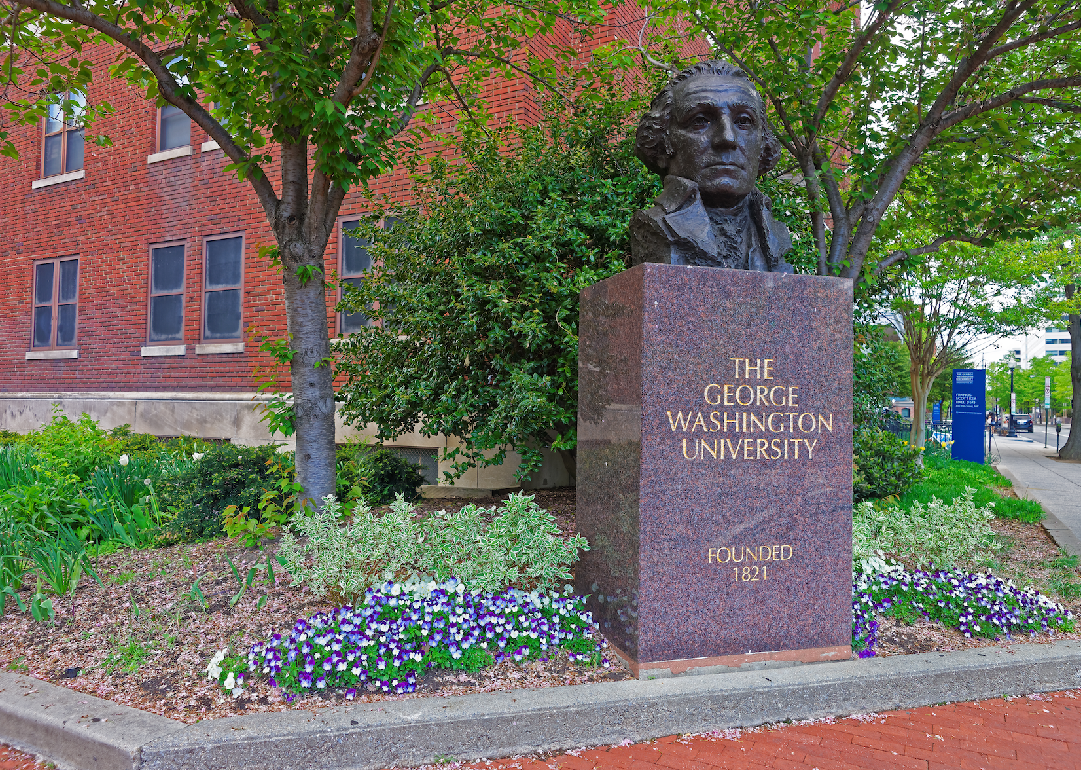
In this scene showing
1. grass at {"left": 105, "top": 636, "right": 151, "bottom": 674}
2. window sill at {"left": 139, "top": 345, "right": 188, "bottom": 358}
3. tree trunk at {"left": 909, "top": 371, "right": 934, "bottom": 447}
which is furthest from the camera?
tree trunk at {"left": 909, "top": 371, "right": 934, "bottom": 447}

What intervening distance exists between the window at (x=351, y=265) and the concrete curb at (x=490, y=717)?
29.3 feet

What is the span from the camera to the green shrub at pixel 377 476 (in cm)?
791

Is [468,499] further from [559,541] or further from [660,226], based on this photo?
[660,226]

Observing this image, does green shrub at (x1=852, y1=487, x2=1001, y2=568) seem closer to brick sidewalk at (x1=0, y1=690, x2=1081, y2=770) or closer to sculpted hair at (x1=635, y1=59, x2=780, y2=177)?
brick sidewalk at (x1=0, y1=690, x2=1081, y2=770)

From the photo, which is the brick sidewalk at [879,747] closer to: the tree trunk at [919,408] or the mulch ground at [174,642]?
the mulch ground at [174,642]

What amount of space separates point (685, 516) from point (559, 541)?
0.85 m

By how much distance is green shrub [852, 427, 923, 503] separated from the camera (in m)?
8.04

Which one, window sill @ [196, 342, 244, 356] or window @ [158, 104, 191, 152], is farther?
window @ [158, 104, 191, 152]

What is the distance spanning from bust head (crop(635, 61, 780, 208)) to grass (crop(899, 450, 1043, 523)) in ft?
13.3

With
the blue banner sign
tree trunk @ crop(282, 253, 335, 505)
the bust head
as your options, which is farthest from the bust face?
the blue banner sign

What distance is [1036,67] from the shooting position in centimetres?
850

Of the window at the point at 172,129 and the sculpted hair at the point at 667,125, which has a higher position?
the window at the point at 172,129

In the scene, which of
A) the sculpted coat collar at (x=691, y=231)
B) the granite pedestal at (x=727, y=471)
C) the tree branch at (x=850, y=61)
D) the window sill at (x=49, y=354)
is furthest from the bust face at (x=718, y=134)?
the window sill at (x=49, y=354)

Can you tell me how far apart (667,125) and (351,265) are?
8813mm
